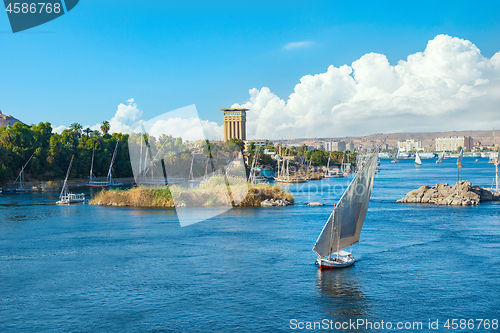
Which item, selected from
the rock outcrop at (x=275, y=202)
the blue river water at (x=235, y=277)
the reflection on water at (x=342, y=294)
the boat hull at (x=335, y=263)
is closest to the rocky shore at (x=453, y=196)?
the blue river water at (x=235, y=277)

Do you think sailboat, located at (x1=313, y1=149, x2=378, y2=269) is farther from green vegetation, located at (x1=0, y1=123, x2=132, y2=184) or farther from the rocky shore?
green vegetation, located at (x1=0, y1=123, x2=132, y2=184)

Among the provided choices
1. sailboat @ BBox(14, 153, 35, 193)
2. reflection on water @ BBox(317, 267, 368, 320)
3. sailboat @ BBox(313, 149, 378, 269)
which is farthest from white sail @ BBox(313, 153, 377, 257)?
sailboat @ BBox(14, 153, 35, 193)

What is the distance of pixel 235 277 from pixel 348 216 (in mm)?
8086

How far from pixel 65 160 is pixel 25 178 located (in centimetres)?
1121

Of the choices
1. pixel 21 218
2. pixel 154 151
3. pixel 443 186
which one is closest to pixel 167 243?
pixel 21 218

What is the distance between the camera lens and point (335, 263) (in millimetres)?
27484

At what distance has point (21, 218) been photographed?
51469 mm

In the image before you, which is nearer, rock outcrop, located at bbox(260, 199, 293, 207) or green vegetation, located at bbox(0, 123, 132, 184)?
rock outcrop, located at bbox(260, 199, 293, 207)

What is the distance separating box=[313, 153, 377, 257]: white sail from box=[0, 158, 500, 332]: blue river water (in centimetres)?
176

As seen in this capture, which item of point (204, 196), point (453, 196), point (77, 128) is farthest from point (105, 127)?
point (453, 196)

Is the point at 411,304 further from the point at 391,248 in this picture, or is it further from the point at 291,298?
the point at 391,248

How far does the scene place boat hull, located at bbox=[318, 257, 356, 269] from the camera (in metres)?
27.2

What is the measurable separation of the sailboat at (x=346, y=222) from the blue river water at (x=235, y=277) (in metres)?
0.99

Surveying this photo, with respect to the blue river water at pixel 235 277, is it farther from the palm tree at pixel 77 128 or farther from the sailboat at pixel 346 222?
the palm tree at pixel 77 128
